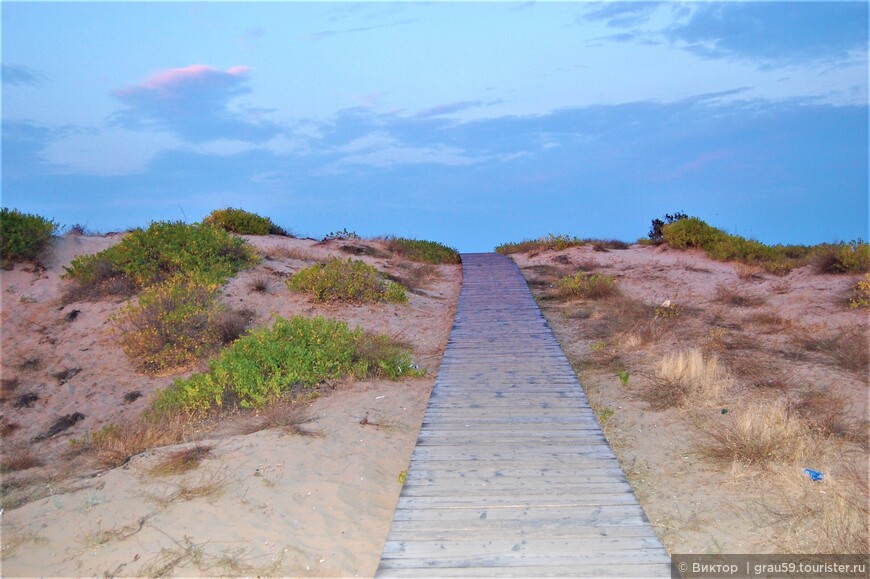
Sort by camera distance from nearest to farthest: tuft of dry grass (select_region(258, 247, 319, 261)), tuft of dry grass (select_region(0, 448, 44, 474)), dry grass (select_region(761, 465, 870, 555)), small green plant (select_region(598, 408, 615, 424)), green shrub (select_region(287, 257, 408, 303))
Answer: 1. dry grass (select_region(761, 465, 870, 555))
2. tuft of dry grass (select_region(0, 448, 44, 474))
3. small green plant (select_region(598, 408, 615, 424))
4. green shrub (select_region(287, 257, 408, 303))
5. tuft of dry grass (select_region(258, 247, 319, 261))

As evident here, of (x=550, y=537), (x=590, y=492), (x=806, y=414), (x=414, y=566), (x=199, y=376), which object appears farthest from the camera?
(x=199, y=376)

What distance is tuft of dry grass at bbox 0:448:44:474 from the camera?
8146 mm

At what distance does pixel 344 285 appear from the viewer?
1392 cm

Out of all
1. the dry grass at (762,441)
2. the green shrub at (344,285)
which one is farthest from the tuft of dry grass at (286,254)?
the dry grass at (762,441)

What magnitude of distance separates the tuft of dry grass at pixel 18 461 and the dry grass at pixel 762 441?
8.15 meters

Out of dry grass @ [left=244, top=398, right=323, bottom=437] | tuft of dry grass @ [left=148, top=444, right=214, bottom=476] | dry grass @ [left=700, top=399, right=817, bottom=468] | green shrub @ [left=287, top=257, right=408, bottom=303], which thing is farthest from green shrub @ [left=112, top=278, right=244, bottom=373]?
dry grass @ [left=700, top=399, right=817, bottom=468]

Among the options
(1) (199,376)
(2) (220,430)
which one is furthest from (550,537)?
(1) (199,376)

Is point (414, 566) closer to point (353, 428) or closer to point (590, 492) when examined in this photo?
point (590, 492)

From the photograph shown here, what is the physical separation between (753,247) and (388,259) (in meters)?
11.2

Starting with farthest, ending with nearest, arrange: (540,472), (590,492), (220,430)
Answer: (220,430) < (540,472) < (590,492)

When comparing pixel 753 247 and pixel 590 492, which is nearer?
pixel 590 492

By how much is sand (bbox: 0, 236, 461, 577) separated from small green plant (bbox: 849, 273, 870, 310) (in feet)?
25.4

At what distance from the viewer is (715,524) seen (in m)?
5.95

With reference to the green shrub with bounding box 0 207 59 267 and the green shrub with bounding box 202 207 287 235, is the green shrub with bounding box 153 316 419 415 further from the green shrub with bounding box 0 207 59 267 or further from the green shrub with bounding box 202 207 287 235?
the green shrub with bounding box 202 207 287 235
